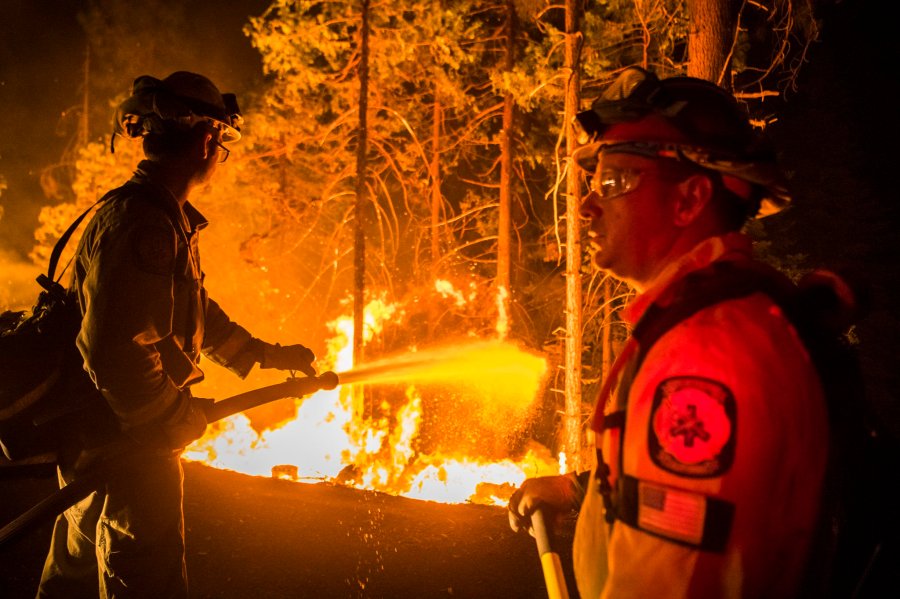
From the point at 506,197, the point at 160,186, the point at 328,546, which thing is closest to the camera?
the point at 160,186

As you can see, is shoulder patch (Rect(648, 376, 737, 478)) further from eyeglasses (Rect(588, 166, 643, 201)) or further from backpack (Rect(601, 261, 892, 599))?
eyeglasses (Rect(588, 166, 643, 201))

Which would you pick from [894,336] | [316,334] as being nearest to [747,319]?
[316,334]

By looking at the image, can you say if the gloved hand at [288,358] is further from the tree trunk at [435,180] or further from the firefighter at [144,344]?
the tree trunk at [435,180]

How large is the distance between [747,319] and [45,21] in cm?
2466

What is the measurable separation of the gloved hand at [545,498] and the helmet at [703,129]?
1352 millimetres

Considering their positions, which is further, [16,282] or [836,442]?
[16,282]

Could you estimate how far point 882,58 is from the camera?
3584 cm

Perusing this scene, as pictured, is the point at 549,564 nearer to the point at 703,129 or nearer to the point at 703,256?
the point at 703,256

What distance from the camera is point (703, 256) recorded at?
1794mm

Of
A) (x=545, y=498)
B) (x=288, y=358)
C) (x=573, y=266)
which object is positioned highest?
(x=573, y=266)

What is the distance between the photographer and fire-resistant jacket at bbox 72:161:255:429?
9.53ft

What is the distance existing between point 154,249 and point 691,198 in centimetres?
262

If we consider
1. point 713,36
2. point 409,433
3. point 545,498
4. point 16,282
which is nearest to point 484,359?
point 409,433

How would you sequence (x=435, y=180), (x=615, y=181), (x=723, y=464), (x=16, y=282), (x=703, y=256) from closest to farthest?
(x=723, y=464), (x=703, y=256), (x=615, y=181), (x=435, y=180), (x=16, y=282)
